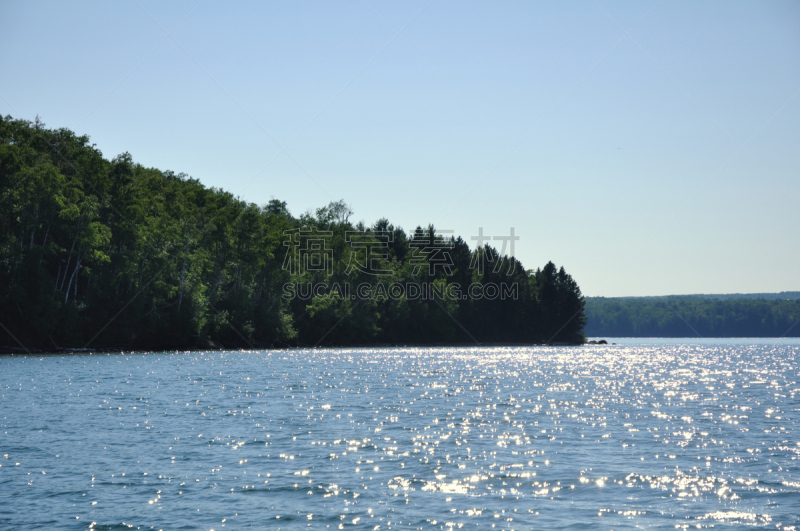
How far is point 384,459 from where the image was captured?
19297mm

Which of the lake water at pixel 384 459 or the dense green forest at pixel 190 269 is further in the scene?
the dense green forest at pixel 190 269

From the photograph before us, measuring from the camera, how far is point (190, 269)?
84.5 m

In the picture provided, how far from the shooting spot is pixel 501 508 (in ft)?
46.9

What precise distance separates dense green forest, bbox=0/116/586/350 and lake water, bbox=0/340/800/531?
29916mm

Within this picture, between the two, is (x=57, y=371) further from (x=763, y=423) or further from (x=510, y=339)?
(x=510, y=339)

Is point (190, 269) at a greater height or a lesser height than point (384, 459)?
greater

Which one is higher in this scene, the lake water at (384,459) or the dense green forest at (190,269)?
the dense green forest at (190,269)

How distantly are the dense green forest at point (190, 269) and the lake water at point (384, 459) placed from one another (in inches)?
1178

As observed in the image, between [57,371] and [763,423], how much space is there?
41719 millimetres

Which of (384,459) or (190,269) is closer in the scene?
(384,459)

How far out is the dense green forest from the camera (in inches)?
2512

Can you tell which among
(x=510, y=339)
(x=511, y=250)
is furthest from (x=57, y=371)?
(x=510, y=339)

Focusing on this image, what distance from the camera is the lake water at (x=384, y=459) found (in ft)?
45.1

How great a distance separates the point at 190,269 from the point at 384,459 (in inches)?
2763
